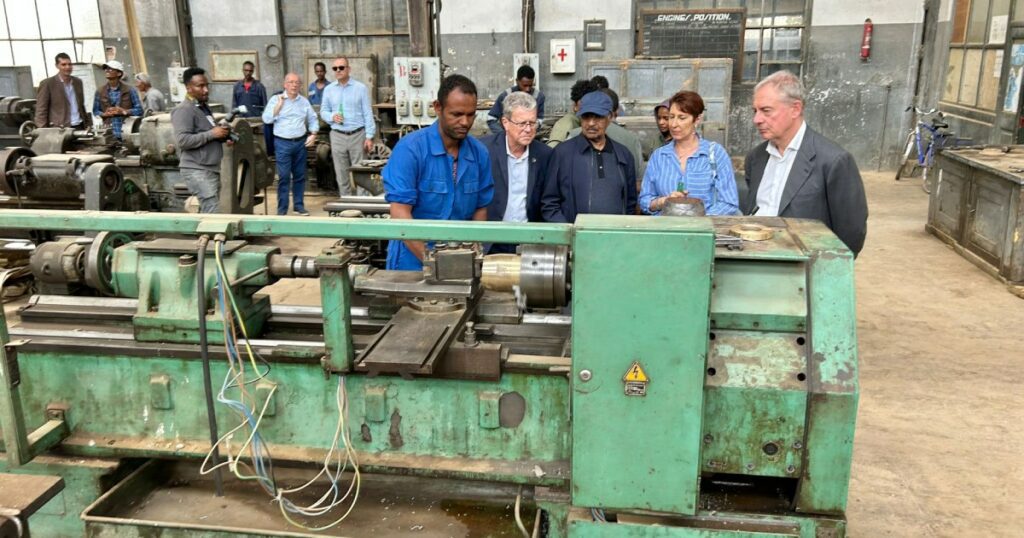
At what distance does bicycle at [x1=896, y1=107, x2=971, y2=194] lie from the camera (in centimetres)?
697

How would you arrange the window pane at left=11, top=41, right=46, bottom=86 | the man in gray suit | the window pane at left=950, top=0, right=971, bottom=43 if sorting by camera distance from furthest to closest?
the window pane at left=11, top=41, right=46, bottom=86
the window pane at left=950, top=0, right=971, bottom=43
the man in gray suit

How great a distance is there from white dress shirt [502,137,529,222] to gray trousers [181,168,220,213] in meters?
2.49

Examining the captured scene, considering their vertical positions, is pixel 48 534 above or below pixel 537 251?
below

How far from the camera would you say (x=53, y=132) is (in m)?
4.81

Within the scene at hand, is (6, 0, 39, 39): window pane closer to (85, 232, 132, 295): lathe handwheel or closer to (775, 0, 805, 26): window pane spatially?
(775, 0, 805, 26): window pane

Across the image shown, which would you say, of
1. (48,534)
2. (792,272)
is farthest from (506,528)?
(48,534)

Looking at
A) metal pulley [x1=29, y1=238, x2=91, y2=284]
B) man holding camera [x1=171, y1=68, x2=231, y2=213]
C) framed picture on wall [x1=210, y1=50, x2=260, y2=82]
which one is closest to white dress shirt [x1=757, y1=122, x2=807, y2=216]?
metal pulley [x1=29, y1=238, x2=91, y2=284]

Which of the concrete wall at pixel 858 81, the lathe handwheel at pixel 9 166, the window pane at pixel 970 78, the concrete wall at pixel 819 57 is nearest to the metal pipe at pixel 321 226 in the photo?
the lathe handwheel at pixel 9 166

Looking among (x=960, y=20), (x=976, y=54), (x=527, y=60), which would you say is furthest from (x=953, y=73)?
(x=527, y=60)

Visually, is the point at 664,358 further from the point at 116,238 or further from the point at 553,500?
the point at 116,238

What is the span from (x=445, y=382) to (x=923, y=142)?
7.45 metres

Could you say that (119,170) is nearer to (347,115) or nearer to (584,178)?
(347,115)

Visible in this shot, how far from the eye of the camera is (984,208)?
4.52m

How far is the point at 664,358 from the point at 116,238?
1479 millimetres
